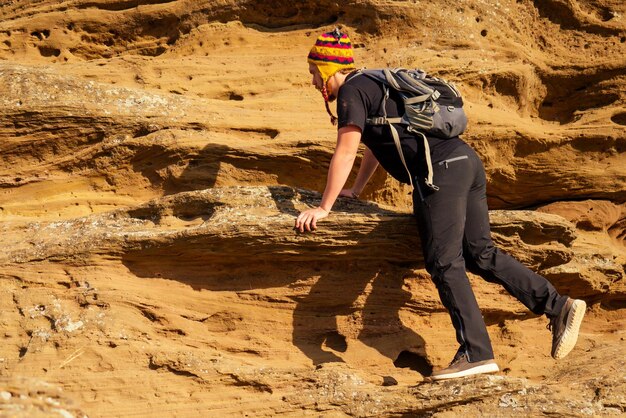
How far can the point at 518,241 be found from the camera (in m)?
7.08

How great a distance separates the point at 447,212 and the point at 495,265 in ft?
1.72

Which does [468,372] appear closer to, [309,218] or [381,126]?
[309,218]

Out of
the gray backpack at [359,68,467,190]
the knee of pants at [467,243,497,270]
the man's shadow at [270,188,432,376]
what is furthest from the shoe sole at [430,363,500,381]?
the gray backpack at [359,68,467,190]

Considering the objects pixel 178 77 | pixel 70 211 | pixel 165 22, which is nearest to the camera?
pixel 70 211

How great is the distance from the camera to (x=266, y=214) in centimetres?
690

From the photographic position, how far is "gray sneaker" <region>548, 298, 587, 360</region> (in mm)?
6277

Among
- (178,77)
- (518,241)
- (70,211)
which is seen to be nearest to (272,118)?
(178,77)

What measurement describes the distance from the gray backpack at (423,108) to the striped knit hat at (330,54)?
196mm

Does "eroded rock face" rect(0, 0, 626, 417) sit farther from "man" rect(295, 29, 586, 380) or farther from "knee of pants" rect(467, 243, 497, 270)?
"knee of pants" rect(467, 243, 497, 270)

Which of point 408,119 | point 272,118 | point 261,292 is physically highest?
point 408,119

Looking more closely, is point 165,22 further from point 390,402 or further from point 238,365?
point 390,402

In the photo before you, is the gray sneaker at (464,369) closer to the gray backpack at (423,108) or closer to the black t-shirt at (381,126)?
the gray backpack at (423,108)

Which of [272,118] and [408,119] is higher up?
[408,119]

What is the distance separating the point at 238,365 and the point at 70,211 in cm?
241
